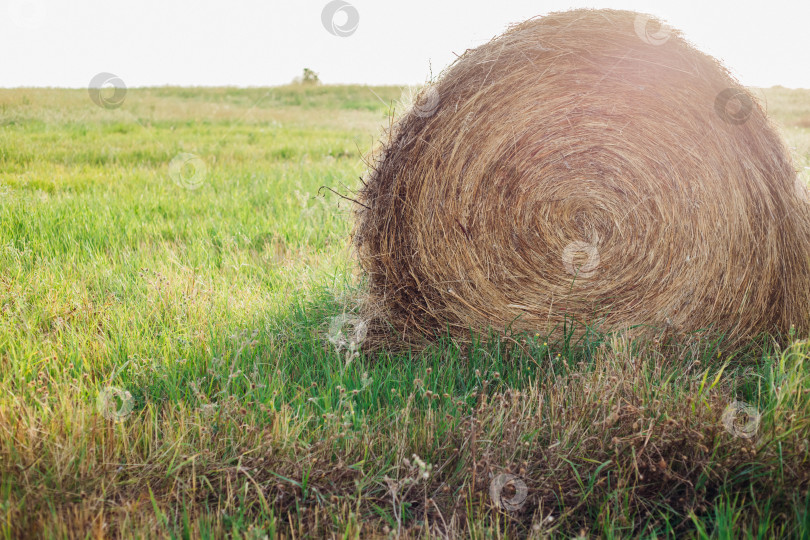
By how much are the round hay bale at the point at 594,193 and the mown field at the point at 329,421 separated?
0.24 m

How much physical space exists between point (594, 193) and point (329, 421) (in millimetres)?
1892

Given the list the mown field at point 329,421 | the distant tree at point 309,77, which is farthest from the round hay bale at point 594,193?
the distant tree at point 309,77

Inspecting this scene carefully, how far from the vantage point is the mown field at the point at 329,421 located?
1.94m

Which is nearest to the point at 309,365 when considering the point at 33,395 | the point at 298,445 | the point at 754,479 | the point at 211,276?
the point at 298,445

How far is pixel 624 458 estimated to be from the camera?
2152 mm

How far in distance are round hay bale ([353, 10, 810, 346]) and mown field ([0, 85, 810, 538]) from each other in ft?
0.78

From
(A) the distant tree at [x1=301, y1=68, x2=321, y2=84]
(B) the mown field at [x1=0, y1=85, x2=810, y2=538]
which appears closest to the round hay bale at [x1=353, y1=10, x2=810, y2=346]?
(B) the mown field at [x1=0, y1=85, x2=810, y2=538]

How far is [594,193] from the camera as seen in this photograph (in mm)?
3197

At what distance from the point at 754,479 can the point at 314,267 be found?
3165mm

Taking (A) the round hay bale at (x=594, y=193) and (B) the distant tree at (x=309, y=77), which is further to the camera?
(B) the distant tree at (x=309, y=77)

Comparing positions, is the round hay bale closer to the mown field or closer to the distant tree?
the mown field

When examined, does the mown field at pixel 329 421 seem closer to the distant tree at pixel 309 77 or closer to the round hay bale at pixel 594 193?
the round hay bale at pixel 594 193

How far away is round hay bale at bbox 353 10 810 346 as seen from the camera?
3074 mm

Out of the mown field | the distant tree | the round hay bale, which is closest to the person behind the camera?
the mown field
